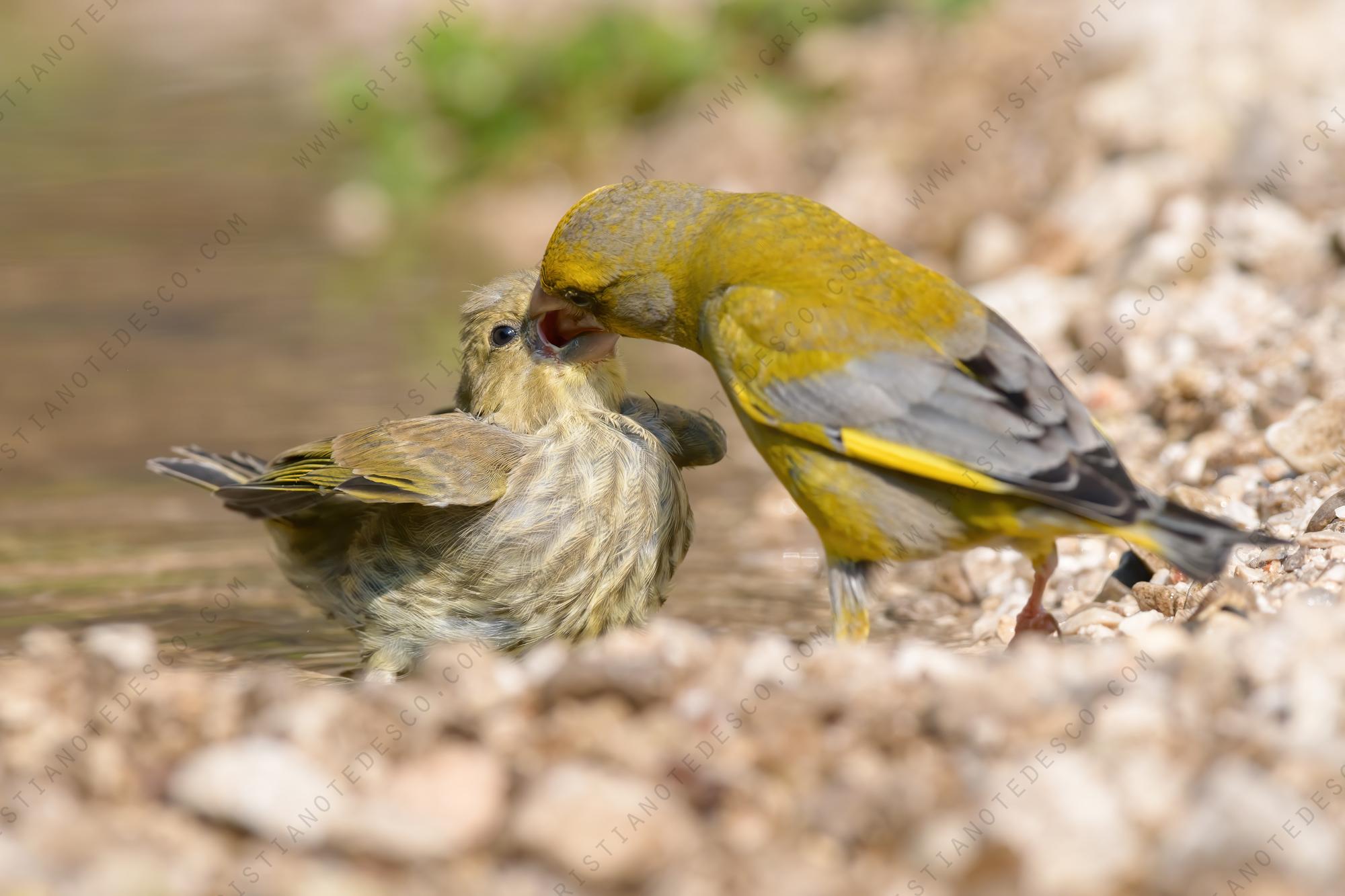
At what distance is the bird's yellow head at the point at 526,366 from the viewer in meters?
4.77

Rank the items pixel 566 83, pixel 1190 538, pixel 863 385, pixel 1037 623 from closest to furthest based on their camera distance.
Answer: pixel 1190 538 < pixel 863 385 < pixel 1037 623 < pixel 566 83

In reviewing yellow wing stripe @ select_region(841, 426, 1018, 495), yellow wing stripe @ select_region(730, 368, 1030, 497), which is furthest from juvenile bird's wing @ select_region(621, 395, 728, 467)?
yellow wing stripe @ select_region(841, 426, 1018, 495)

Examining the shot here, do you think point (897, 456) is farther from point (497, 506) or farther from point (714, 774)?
point (497, 506)

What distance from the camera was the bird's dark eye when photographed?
457 centimetres

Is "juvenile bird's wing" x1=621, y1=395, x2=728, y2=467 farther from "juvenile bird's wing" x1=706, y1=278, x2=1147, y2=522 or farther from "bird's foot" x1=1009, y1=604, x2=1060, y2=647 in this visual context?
"bird's foot" x1=1009, y1=604, x2=1060, y2=647

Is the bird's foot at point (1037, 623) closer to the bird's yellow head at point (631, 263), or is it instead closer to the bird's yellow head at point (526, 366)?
the bird's yellow head at point (631, 263)

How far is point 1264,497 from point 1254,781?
245cm

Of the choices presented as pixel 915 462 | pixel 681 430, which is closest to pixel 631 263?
pixel 681 430

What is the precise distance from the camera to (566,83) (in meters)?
11.4

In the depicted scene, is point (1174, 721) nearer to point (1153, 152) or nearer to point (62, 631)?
point (62, 631)

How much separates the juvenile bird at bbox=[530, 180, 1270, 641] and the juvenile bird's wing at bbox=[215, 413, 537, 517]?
48 centimetres

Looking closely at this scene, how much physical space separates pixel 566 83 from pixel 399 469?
740cm

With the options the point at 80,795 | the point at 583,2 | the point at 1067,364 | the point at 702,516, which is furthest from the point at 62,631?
the point at 583,2

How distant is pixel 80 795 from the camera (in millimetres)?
3090
